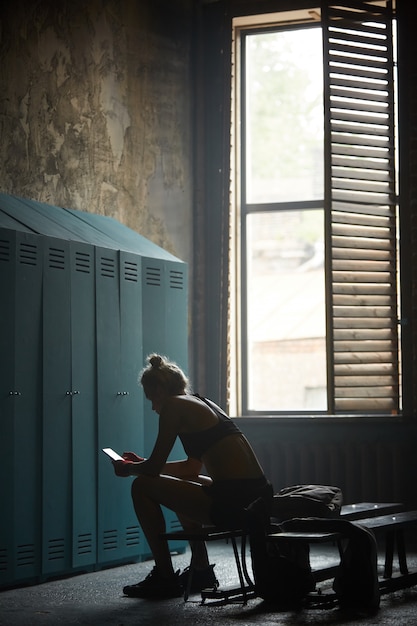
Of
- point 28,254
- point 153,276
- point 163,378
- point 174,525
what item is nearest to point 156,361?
point 163,378

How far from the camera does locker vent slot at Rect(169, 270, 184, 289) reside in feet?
21.8

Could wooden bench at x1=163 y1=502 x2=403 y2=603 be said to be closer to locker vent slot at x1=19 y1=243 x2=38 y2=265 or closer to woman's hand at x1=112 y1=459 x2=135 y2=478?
woman's hand at x1=112 y1=459 x2=135 y2=478

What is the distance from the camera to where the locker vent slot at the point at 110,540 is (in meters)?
5.90

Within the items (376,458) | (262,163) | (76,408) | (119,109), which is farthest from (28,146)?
(376,458)

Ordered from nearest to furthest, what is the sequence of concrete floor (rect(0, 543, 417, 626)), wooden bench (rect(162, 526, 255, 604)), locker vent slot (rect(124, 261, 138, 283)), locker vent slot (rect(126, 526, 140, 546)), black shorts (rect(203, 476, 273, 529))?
1. concrete floor (rect(0, 543, 417, 626))
2. wooden bench (rect(162, 526, 255, 604))
3. black shorts (rect(203, 476, 273, 529))
4. locker vent slot (rect(126, 526, 140, 546))
5. locker vent slot (rect(124, 261, 138, 283))

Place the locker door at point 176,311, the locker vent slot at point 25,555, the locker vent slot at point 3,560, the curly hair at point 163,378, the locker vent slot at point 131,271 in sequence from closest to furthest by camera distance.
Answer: the curly hair at point 163,378, the locker vent slot at point 3,560, the locker vent slot at point 25,555, the locker vent slot at point 131,271, the locker door at point 176,311

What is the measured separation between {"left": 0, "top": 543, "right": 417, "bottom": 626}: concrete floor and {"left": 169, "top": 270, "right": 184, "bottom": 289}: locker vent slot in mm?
2052

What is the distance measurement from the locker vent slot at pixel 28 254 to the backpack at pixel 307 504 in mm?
1816

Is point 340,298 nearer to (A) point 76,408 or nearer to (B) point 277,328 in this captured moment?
(B) point 277,328

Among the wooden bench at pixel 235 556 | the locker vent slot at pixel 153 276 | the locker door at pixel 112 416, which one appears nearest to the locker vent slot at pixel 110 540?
the locker door at pixel 112 416

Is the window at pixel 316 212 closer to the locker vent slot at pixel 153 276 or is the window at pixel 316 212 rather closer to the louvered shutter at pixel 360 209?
the louvered shutter at pixel 360 209

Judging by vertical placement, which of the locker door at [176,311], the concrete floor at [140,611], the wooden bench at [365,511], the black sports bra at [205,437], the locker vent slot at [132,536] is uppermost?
the locker door at [176,311]

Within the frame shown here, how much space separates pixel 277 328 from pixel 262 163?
4.33 ft

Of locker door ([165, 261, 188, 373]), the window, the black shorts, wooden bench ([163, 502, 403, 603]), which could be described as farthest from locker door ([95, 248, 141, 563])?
the window
